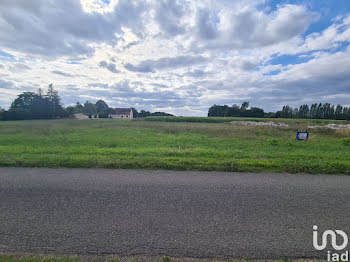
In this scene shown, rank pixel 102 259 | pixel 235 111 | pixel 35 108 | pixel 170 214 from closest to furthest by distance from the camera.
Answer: pixel 102 259 < pixel 170 214 < pixel 35 108 < pixel 235 111

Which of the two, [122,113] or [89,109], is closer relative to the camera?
[89,109]

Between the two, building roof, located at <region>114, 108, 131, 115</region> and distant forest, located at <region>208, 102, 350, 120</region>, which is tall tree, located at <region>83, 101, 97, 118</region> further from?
distant forest, located at <region>208, 102, 350, 120</region>

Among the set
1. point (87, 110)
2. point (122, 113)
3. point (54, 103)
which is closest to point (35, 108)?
point (54, 103)

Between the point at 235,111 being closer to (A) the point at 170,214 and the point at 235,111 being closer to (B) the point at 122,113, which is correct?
(B) the point at 122,113

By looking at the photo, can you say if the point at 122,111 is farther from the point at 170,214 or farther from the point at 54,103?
the point at 170,214

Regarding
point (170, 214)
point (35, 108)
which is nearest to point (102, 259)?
point (170, 214)

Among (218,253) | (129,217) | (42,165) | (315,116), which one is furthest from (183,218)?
(315,116)

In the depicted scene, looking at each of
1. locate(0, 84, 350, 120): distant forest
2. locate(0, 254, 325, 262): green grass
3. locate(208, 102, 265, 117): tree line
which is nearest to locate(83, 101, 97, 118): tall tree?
locate(0, 84, 350, 120): distant forest

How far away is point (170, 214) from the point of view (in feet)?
9.39

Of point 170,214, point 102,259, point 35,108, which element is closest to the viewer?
point 102,259

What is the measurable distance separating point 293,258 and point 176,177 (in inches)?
113

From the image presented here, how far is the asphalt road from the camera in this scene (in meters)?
2.25

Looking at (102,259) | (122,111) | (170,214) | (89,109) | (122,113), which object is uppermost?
(89,109)

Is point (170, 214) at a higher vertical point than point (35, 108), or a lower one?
lower
